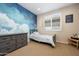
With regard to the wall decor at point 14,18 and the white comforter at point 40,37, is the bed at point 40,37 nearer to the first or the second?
the white comforter at point 40,37

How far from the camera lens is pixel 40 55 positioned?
1878 mm

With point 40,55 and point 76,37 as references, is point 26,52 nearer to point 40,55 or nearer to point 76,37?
point 40,55

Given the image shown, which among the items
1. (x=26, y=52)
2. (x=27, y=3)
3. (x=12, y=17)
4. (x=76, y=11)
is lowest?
(x=26, y=52)

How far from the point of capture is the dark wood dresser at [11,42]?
185 centimetres

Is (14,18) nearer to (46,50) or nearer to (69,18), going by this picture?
(46,50)

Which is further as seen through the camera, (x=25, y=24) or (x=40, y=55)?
(x=25, y=24)

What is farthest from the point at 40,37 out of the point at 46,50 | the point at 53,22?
the point at 53,22

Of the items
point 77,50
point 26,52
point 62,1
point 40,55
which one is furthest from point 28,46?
point 62,1

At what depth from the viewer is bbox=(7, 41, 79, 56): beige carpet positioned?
1.87m

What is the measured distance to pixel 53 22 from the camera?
202cm

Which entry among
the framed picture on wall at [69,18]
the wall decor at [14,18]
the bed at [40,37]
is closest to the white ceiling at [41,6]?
the wall decor at [14,18]

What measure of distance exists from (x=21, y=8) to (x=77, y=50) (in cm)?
171

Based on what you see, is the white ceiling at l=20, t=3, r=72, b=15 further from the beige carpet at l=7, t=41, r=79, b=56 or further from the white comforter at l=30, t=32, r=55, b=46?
the beige carpet at l=7, t=41, r=79, b=56

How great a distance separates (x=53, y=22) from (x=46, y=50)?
2.41 feet
